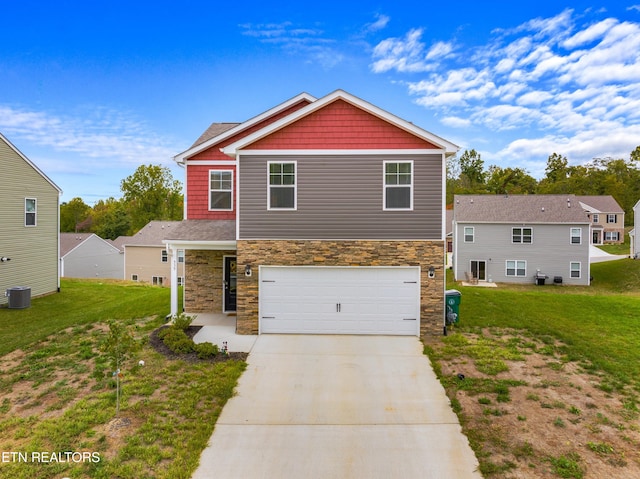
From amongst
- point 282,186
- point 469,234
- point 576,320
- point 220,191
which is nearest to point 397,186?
point 282,186

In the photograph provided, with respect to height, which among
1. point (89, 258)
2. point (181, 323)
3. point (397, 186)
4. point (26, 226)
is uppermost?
point (397, 186)

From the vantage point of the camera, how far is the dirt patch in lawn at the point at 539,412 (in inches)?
189

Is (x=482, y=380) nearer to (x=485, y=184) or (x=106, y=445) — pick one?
(x=106, y=445)

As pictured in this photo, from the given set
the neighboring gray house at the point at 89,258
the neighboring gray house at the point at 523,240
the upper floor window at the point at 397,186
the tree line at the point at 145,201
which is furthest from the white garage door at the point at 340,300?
the tree line at the point at 145,201

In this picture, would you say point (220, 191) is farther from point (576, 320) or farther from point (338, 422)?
point (576, 320)

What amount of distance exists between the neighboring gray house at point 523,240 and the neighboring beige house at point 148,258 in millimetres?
25781

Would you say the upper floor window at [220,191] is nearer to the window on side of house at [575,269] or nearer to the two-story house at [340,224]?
the two-story house at [340,224]

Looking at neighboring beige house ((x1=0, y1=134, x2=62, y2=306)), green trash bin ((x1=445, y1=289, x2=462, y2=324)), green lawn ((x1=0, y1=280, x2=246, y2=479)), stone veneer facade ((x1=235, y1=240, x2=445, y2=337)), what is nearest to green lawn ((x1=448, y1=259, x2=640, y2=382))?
green trash bin ((x1=445, y1=289, x2=462, y2=324))

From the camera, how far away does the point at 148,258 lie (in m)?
33.6

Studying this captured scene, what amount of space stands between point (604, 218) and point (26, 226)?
2380 inches

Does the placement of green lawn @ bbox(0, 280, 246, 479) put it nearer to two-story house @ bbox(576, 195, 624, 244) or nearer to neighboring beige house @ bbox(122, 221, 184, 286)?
neighboring beige house @ bbox(122, 221, 184, 286)

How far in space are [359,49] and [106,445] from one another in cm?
1934

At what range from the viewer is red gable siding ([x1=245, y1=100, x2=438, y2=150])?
10125 millimetres

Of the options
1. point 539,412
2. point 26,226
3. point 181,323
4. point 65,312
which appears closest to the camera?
point 539,412
